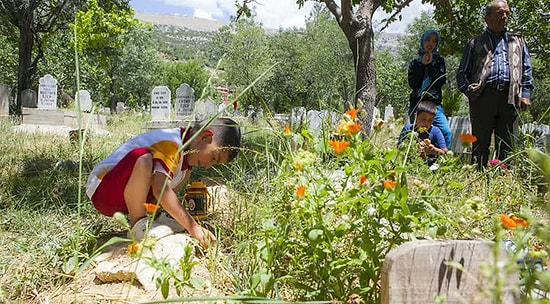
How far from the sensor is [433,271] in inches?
36.9

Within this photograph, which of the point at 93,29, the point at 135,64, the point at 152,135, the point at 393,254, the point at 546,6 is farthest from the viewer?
the point at 135,64

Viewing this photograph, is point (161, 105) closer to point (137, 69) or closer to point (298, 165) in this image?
point (298, 165)

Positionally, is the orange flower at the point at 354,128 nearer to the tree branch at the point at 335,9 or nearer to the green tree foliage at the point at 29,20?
the tree branch at the point at 335,9

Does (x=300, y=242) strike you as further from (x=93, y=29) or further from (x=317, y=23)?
(x=317, y=23)

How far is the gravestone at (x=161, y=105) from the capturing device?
12.5m

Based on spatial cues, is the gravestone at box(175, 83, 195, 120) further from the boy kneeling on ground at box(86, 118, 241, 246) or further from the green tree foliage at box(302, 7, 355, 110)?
the green tree foliage at box(302, 7, 355, 110)

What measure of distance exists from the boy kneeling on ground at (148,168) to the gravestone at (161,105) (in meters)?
10.4

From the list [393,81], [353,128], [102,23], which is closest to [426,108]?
[353,128]

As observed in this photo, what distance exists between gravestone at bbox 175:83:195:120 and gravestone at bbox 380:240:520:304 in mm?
11269

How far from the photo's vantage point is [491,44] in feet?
12.4

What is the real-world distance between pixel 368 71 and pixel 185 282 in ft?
15.3

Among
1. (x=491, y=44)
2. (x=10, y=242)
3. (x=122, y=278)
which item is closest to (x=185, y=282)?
(x=122, y=278)

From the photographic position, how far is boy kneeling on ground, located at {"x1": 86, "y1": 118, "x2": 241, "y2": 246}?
2.12 metres

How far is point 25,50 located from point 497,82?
13667 mm
